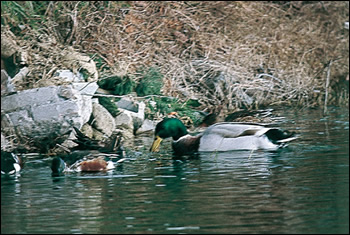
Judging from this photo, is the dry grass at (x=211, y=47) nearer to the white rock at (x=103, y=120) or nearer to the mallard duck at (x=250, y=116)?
the white rock at (x=103, y=120)

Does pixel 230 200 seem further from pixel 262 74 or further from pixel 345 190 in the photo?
pixel 262 74

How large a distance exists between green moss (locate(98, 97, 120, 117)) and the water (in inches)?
93.9

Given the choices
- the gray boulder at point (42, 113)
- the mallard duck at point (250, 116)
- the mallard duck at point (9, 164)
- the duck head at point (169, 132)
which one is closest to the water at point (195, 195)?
the mallard duck at point (9, 164)

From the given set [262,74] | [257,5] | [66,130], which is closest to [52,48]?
[66,130]

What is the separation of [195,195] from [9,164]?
2950mm

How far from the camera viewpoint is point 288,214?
22.0 ft

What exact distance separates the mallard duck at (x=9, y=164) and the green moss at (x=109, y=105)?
3.61 metres

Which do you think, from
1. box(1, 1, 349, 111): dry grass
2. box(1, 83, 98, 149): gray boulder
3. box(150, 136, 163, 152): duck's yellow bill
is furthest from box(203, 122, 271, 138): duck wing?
box(1, 1, 349, 111): dry grass

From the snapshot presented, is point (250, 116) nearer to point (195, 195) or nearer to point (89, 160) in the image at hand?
point (89, 160)

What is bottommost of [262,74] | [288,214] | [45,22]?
[288,214]

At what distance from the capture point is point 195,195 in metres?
7.76

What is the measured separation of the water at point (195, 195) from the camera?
256 inches

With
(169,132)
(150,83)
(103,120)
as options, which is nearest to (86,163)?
(169,132)

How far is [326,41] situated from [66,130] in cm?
939
